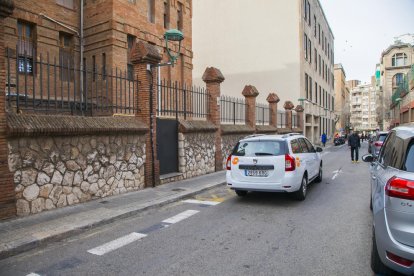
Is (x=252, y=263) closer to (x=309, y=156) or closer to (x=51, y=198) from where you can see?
(x=51, y=198)

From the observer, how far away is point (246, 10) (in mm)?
31812

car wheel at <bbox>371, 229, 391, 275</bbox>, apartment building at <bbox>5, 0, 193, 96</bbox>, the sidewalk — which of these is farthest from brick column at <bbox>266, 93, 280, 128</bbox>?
car wheel at <bbox>371, 229, 391, 275</bbox>

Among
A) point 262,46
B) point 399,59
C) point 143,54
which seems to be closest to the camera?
point 143,54

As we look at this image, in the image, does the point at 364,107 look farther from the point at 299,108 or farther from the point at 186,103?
the point at 186,103

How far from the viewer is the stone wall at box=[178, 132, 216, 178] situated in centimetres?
1130

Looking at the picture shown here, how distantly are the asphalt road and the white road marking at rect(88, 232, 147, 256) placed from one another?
1cm

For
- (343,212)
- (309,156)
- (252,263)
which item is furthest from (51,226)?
(309,156)

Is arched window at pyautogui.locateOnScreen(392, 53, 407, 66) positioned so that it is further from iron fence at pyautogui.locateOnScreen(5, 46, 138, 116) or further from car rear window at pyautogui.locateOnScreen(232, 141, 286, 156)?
iron fence at pyautogui.locateOnScreen(5, 46, 138, 116)

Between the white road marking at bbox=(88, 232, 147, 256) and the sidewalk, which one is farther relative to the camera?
the sidewalk

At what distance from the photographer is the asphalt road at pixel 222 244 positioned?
4.14 metres

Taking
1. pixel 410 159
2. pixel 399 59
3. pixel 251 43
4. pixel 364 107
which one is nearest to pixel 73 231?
pixel 410 159

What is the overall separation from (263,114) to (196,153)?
30.1ft

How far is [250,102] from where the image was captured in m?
17.1

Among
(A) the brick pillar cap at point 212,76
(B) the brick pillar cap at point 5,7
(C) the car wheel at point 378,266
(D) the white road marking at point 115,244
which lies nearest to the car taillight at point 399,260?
(C) the car wheel at point 378,266
